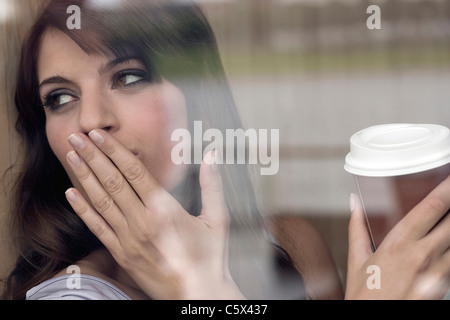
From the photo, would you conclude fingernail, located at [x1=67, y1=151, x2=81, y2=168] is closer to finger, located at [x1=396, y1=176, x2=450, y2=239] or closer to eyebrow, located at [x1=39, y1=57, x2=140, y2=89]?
eyebrow, located at [x1=39, y1=57, x2=140, y2=89]

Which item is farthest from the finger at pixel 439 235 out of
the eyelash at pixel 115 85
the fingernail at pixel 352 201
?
the eyelash at pixel 115 85

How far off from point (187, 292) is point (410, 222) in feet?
1.21

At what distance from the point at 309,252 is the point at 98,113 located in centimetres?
47

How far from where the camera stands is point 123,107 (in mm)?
812

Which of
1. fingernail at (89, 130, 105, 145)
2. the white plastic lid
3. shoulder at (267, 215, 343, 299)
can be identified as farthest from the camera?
shoulder at (267, 215, 343, 299)

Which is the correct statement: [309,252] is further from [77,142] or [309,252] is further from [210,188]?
[77,142]

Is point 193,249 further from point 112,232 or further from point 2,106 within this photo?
point 2,106

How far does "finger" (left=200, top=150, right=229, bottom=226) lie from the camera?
85cm

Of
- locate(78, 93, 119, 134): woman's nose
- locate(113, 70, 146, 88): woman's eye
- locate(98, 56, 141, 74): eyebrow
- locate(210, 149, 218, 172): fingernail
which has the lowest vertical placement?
locate(210, 149, 218, 172): fingernail

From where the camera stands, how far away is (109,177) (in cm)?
80

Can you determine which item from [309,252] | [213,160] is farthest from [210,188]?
[309,252]

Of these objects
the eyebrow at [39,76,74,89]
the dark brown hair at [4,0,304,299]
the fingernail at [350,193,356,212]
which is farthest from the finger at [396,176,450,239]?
the eyebrow at [39,76,74,89]

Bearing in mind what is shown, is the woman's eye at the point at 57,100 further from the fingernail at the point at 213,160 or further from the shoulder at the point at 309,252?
the shoulder at the point at 309,252

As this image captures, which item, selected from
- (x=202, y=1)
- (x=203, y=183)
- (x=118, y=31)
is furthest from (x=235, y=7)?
(x=203, y=183)
